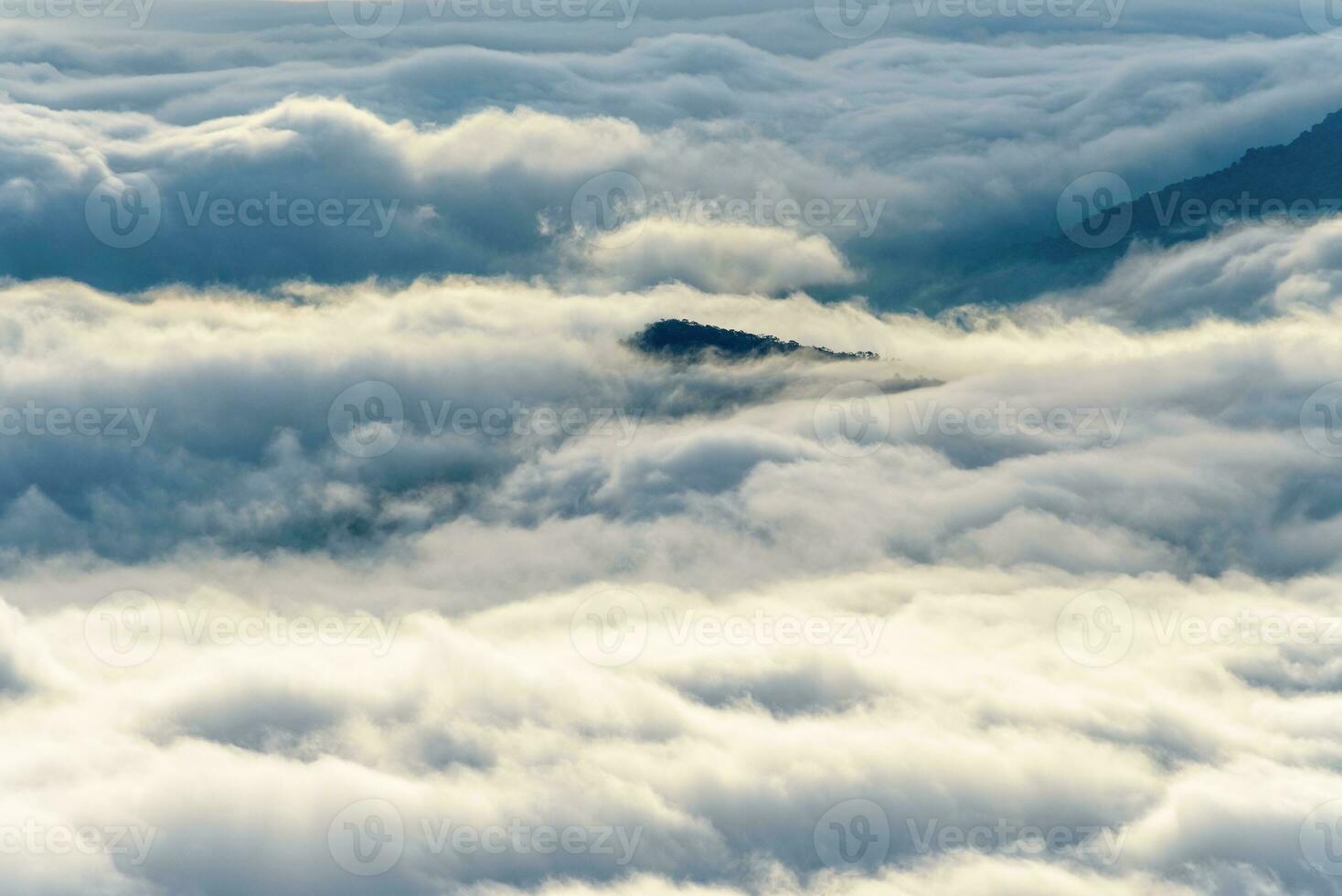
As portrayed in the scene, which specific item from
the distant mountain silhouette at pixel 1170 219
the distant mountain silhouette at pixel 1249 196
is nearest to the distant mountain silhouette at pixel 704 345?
the distant mountain silhouette at pixel 1170 219

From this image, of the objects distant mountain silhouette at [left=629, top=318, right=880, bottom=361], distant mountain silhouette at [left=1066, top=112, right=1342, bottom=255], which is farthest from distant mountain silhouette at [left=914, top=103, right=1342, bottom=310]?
distant mountain silhouette at [left=629, top=318, right=880, bottom=361]

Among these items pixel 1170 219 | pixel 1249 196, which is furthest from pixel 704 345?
pixel 1249 196

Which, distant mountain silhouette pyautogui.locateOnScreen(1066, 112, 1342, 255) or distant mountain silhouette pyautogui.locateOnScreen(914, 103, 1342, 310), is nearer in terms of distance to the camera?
distant mountain silhouette pyautogui.locateOnScreen(914, 103, 1342, 310)

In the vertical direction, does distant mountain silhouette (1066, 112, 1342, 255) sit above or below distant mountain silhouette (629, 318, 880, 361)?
above

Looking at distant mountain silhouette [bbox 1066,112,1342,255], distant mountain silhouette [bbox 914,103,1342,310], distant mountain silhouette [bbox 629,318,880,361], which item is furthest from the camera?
distant mountain silhouette [bbox 1066,112,1342,255]

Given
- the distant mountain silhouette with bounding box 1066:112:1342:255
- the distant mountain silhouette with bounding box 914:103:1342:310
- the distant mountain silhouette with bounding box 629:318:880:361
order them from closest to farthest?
1. the distant mountain silhouette with bounding box 629:318:880:361
2. the distant mountain silhouette with bounding box 914:103:1342:310
3. the distant mountain silhouette with bounding box 1066:112:1342:255

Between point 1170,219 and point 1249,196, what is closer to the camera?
point 1249,196

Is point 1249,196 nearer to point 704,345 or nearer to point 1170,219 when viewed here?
point 1170,219

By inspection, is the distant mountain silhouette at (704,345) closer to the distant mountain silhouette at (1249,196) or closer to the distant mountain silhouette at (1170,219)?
the distant mountain silhouette at (1170,219)

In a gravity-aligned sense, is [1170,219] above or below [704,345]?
above

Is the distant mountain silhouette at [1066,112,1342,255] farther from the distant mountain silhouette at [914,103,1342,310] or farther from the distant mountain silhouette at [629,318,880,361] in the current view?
the distant mountain silhouette at [629,318,880,361]
